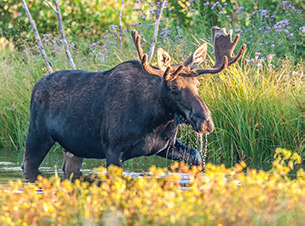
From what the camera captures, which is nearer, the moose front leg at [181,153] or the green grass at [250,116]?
the moose front leg at [181,153]

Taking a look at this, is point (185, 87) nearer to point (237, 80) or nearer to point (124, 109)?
point (124, 109)

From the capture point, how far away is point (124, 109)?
24.8 feet

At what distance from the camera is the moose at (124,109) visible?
7.36m

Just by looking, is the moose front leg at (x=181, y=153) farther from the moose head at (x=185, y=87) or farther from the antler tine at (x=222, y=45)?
the antler tine at (x=222, y=45)

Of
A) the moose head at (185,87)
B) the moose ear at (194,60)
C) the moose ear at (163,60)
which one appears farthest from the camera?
the moose ear at (194,60)

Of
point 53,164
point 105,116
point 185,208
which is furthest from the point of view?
point 53,164

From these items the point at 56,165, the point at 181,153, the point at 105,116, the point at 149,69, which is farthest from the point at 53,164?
the point at 149,69

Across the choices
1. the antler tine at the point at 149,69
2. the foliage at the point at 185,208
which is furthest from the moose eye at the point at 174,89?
the foliage at the point at 185,208

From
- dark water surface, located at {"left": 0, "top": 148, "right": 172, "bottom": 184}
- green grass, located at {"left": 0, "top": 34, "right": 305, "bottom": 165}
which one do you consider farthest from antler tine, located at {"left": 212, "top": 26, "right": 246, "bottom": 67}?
dark water surface, located at {"left": 0, "top": 148, "right": 172, "bottom": 184}

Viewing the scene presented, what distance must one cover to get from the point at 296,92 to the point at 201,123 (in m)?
3.50

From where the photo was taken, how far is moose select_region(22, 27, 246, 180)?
736 cm

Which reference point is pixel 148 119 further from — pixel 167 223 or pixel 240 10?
pixel 240 10

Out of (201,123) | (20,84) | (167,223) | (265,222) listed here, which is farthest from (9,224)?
(20,84)

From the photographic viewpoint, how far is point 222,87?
33.1 ft
